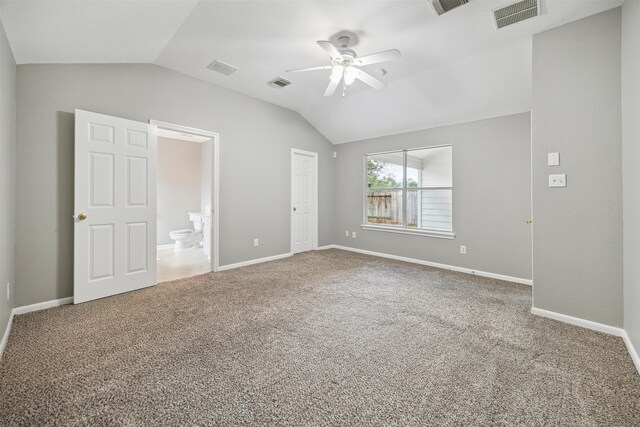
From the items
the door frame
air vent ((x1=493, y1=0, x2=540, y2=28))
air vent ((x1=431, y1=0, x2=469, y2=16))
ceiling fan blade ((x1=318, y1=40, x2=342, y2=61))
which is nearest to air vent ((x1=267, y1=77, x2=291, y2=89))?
the door frame

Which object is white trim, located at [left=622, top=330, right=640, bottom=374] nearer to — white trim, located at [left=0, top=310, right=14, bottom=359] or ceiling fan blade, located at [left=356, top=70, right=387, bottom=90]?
ceiling fan blade, located at [left=356, top=70, right=387, bottom=90]

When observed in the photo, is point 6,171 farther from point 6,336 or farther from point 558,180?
point 558,180

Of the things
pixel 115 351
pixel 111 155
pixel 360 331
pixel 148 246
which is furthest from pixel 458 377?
pixel 111 155

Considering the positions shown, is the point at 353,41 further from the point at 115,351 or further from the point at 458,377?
the point at 115,351

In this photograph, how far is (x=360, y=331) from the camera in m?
2.36

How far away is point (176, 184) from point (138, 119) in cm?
345

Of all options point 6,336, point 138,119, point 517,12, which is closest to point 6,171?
point 6,336

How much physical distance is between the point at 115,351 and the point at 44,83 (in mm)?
2744

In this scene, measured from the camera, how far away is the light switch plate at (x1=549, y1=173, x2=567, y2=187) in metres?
2.53

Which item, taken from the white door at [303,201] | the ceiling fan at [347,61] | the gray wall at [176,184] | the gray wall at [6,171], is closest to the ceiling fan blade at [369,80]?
the ceiling fan at [347,61]

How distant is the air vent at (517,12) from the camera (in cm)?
234

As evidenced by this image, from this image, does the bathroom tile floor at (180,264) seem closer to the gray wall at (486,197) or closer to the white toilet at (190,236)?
the white toilet at (190,236)

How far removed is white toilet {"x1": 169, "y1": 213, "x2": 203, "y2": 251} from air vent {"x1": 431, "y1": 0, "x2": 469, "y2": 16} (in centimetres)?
557

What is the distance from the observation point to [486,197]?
4121 mm
